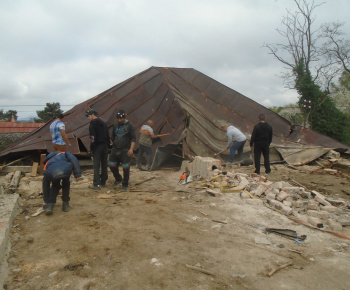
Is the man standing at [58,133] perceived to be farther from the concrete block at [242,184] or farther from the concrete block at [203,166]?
the concrete block at [242,184]

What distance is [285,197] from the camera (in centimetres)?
493

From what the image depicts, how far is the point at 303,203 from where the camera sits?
4.73 metres

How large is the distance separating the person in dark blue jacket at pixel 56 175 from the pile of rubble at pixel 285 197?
2519mm

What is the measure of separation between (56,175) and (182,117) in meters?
5.52

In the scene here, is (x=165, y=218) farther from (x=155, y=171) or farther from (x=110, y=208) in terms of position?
(x=155, y=171)

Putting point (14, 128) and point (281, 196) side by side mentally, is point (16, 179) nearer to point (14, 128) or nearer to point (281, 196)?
point (281, 196)

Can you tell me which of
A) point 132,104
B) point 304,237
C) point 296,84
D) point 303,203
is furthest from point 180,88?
point 296,84

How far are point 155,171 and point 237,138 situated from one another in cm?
255

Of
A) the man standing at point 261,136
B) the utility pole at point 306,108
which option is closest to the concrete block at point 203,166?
the man standing at point 261,136

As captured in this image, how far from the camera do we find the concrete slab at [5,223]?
2.56 metres

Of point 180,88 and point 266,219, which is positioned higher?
point 180,88

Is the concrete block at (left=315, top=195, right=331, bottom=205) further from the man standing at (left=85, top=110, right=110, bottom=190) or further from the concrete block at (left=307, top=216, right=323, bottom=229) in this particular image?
the man standing at (left=85, top=110, right=110, bottom=190)

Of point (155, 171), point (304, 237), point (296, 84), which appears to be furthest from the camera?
point (296, 84)

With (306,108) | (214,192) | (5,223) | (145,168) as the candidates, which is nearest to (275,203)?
(214,192)
